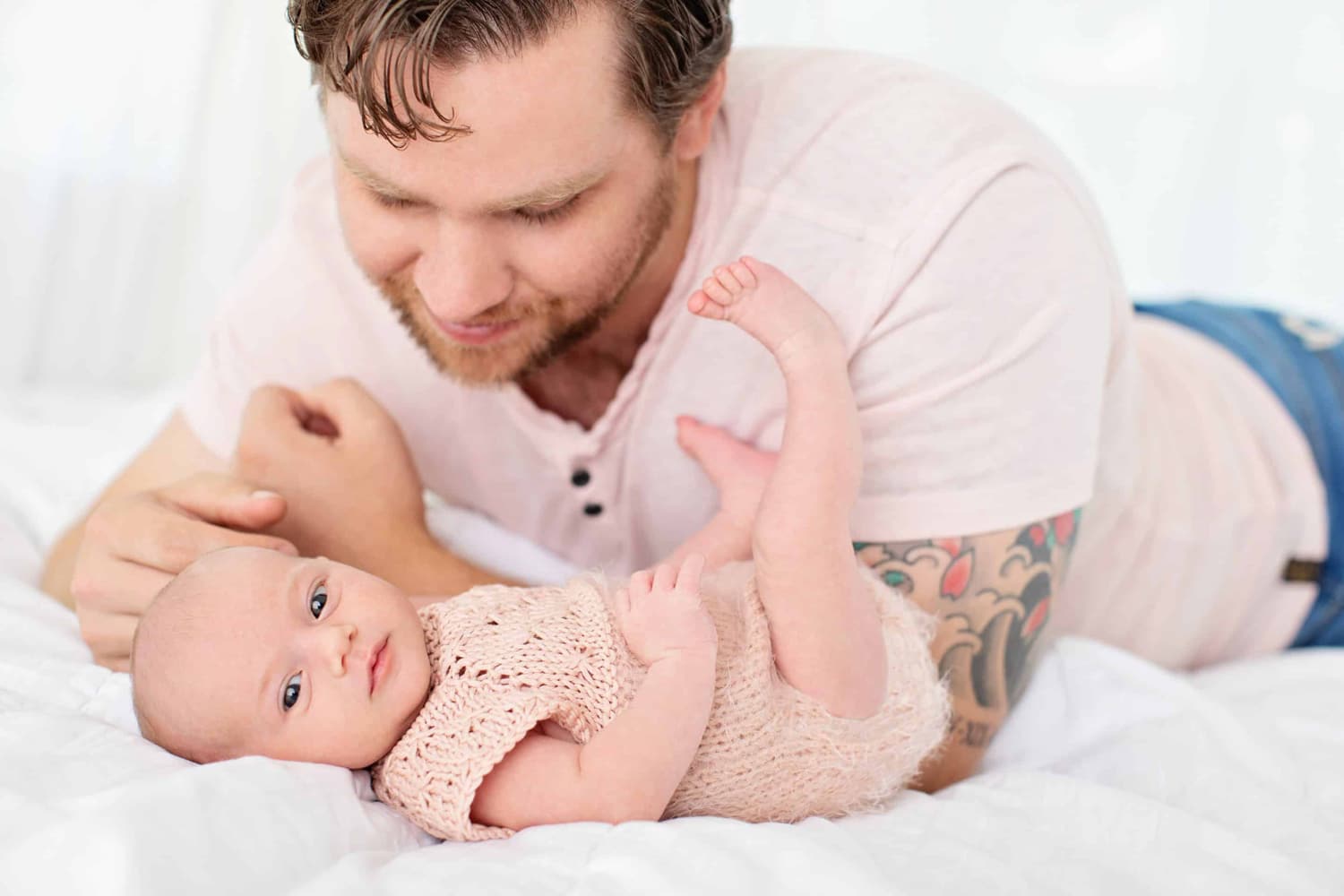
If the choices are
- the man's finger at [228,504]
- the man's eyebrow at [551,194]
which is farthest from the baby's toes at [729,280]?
the man's finger at [228,504]

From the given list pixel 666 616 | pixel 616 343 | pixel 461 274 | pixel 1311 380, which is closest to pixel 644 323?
pixel 616 343

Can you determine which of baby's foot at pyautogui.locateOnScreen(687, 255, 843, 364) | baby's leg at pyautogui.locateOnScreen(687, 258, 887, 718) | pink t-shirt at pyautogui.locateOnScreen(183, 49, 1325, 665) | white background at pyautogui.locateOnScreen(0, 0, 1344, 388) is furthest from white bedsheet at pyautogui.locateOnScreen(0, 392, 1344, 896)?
white background at pyautogui.locateOnScreen(0, 0, 1344, 388)

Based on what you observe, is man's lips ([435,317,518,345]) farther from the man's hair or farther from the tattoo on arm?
the tattoo on arm

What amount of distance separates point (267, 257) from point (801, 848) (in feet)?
3.79

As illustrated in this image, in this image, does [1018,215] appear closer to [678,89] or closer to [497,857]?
[678,89]

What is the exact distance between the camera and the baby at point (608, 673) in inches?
41.2

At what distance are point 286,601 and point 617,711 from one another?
304 millimetres

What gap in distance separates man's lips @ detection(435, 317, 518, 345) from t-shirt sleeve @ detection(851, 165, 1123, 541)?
1.27 ft

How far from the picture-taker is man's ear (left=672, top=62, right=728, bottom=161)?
1.41 meters

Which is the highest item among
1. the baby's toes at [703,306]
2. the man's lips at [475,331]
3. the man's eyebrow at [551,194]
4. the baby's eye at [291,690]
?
the man's eyebrow at [551,194]

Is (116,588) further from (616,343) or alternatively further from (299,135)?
(299,135)

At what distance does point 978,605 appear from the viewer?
4.36 feet

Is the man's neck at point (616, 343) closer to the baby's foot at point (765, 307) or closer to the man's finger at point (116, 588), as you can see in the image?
the baby's foot at point (765, 307)

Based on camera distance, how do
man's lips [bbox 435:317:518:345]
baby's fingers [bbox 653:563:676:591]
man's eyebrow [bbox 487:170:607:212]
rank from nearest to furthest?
1. baby's fingers [bbox 653:563:676:591]
2. man's eyebrow [bbox 487:170:607:212]
3. man's lips [bbox 435:317:518:345]
